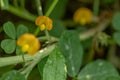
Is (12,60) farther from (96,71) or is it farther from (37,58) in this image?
(96,71)

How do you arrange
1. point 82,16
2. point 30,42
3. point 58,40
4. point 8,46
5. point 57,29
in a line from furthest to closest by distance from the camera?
point 82,16
point 57,29
point 58,40
point 8,46
point 30,42

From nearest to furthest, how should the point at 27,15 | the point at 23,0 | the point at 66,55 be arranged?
the point at 66,55 < the point at 23,0 < the point at 27,15

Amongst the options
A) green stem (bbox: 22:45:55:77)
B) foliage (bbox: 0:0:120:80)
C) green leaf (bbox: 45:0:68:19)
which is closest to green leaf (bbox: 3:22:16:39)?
foliage (bbox: 0:0:120:80)

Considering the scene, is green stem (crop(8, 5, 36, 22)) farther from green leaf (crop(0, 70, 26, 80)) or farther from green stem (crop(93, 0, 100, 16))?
green leaf (crop(0, 70, 26, 80))

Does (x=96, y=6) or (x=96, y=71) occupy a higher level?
(x=96, y=6)

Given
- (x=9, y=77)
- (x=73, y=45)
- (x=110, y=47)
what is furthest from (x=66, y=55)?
(x=110, y=47)

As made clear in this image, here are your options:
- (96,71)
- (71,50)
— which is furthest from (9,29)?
(96,71)

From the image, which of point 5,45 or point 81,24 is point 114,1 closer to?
point 81,24
